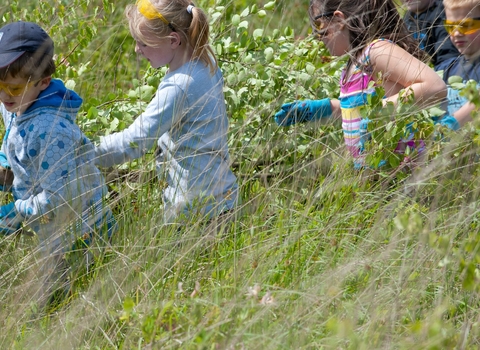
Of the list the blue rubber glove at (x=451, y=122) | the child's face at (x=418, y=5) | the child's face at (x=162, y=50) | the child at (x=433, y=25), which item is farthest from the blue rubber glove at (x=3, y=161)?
the child's face at (x=418, y=5)

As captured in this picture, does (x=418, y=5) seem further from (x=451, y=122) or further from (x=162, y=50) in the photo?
(x=162, y=50)

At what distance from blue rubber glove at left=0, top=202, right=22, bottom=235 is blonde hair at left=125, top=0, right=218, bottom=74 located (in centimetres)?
81

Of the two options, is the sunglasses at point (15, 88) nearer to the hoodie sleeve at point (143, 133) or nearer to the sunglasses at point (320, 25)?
the hoodie sleeve at point (143, 133)

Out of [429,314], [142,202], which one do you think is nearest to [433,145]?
[429,314]

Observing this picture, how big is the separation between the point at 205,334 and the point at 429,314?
25.2 inches

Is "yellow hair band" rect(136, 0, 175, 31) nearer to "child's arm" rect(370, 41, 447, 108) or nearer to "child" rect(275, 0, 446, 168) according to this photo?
"child" rect(275, 0, 446, 168)

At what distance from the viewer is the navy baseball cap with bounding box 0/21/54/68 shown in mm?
2545

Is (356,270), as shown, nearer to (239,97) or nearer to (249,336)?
(249,336)

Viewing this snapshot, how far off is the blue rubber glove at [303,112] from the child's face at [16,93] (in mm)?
984

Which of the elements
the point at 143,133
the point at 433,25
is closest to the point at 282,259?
the point at 143,133

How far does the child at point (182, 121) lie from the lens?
105 inches

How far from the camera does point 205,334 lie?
182 centimetres

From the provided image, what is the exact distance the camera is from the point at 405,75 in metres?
2.88

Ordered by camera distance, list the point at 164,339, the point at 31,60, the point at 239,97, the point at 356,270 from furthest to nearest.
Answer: the point at 239,97
the point at 31,60
the point at 356,270
the point at 164,339
